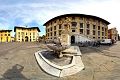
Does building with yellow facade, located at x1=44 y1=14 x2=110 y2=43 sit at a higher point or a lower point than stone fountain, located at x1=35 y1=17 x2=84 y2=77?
higher

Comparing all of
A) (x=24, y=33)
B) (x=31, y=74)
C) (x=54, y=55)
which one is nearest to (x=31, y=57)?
(x=54, y=55)

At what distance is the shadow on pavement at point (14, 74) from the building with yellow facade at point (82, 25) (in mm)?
48169

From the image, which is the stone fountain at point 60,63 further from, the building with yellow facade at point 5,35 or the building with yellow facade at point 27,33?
the building with yellow facade at point 5,35

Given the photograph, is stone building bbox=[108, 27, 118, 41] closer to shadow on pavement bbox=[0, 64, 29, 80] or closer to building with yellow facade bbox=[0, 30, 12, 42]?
building with yellow facade bbox=[0, 30, 12, 42]

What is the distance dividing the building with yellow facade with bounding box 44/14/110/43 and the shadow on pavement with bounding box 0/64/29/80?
158 ft

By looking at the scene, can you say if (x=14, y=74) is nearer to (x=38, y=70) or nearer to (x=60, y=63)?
(x=38, y=70)

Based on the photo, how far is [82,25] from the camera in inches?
2746

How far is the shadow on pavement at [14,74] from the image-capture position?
1527cm

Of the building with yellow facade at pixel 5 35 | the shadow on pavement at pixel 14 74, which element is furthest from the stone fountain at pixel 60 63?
the building with yellow facade at pixel 5 35

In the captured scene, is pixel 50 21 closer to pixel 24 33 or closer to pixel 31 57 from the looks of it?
pixel 24 33

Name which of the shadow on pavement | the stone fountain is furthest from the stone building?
the shadow on pavement

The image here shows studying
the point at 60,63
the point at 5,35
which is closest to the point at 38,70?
the point at 60,63

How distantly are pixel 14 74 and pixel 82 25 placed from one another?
5543cm

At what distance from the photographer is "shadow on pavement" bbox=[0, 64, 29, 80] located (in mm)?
15270
